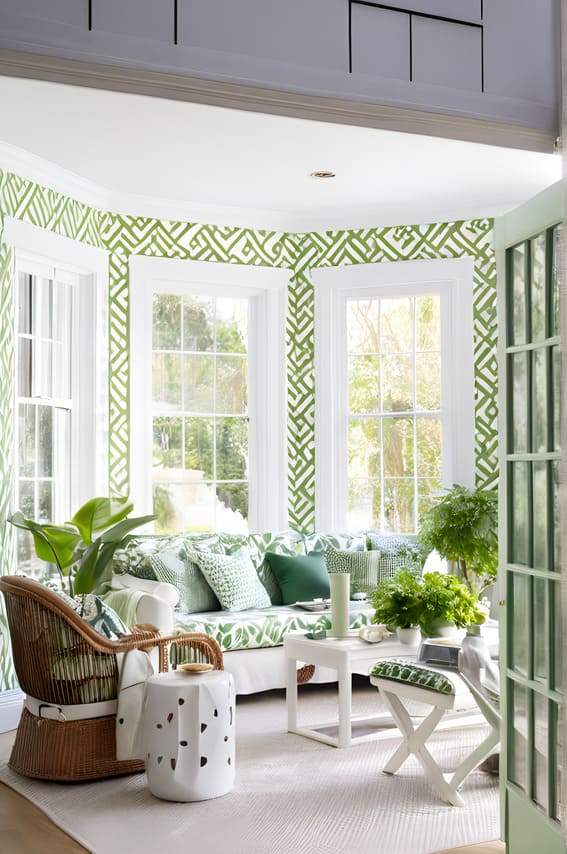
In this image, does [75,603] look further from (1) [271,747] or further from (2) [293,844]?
(2) [293,844]

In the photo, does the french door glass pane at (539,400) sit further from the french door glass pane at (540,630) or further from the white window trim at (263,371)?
the white window trim at (263,371)

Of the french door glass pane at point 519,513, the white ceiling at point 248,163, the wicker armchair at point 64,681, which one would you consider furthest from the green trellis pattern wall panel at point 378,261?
the french door glass pane at point 519,513

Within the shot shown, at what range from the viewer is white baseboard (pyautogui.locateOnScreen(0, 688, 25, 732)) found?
208 inches

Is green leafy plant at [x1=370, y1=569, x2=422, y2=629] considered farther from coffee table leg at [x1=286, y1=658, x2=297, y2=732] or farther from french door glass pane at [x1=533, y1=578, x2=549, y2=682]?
french door glass pane at [x1=533, y1=578, x2=549, y2=682]

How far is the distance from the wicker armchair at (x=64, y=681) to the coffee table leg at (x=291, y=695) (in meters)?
0.95

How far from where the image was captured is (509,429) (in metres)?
3.26

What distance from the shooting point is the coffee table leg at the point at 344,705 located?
472cm

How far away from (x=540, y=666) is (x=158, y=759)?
1723mm

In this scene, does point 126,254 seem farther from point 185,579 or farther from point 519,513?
point 519,513

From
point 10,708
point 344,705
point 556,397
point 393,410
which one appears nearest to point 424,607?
point 344,705

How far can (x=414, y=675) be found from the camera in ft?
13.5

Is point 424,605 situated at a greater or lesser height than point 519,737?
greater

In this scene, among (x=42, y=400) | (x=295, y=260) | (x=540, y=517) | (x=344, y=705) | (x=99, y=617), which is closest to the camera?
(x=540, y=517)

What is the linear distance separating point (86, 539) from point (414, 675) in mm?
2317
